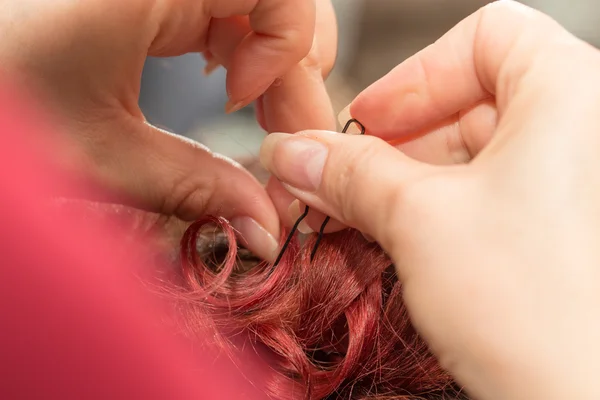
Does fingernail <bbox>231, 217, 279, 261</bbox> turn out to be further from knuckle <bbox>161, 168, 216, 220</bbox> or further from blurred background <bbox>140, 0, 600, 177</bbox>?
blurred background <bbox>140, 0, 600, 177</bbox>

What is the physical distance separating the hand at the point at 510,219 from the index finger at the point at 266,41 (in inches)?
7.6

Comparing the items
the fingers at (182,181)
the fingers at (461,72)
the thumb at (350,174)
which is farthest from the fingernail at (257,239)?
the fingers at (461,72)

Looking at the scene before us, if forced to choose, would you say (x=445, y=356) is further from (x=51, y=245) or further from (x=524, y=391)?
(x=51, y=245)

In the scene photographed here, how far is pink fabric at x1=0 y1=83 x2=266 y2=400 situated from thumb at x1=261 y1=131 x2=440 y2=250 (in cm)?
25

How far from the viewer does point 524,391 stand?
0.45 meters

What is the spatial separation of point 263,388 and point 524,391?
34 cm

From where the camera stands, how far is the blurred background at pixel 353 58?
4.70 feet

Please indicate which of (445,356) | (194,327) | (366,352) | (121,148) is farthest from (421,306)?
(121,148)

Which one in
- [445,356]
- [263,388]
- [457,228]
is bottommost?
[263,388]

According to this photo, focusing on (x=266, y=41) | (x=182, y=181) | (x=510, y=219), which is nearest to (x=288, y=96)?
(x=266, y=41)

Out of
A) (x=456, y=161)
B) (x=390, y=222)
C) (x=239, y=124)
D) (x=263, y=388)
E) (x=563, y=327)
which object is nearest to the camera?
(x=563, y=327)

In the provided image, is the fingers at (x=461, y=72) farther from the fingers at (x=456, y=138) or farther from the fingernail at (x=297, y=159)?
the fingernail at (x=297, y=159)

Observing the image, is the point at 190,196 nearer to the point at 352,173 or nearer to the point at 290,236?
the point at 290,236

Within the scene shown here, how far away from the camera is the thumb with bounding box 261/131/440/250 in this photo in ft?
1.84
